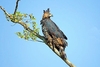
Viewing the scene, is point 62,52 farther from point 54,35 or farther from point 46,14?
point 46,14

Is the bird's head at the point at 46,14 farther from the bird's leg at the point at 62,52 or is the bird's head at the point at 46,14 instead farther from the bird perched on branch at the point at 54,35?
the bird's leg at the point at 62,52

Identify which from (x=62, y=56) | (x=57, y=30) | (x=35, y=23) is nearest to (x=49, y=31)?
(x=57, y=30)

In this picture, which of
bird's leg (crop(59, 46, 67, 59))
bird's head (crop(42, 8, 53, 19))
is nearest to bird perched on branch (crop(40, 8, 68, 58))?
bird's leg (crop(59, 46, 67, 59))

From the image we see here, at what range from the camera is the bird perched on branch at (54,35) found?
8188mm

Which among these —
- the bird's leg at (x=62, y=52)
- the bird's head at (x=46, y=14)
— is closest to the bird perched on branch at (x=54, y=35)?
the bird's leg at (x=62, y=52)

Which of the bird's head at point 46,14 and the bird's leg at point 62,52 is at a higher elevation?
the bird's head at point 46,14

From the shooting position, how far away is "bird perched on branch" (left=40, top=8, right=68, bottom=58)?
26.9 ft

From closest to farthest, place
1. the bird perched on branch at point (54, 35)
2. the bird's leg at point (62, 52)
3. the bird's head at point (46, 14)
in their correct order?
the bird's leg at point (62, 52), the bird perched on branch at point (54, 35), the bird's head at point (46, 14)

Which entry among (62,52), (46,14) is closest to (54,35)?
(62,52)

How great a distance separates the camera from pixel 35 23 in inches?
316

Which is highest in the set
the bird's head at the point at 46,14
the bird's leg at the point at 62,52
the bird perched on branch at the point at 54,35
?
the bird's head at the point at 46,14

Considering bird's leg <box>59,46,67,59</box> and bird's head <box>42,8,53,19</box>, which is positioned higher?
bird's head <box>42,8,53,19</box>

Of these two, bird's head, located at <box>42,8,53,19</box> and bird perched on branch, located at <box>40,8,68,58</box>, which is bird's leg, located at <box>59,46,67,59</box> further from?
bird's head, located at <box>42,8,53,19</box>

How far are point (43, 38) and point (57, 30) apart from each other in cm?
88
